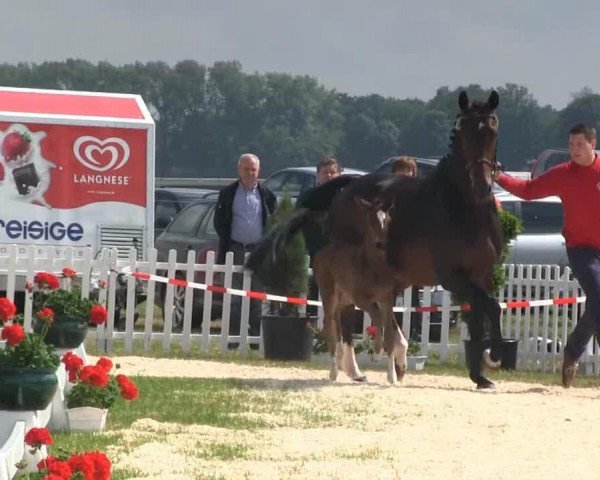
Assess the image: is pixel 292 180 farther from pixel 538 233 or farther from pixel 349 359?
pixel 349 359

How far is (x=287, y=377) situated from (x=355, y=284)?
1.17 m

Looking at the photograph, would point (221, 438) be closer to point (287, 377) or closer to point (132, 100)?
point (287, 377)

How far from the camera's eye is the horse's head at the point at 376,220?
15.4 metres

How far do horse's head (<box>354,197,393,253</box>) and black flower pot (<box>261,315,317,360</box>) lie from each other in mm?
3339

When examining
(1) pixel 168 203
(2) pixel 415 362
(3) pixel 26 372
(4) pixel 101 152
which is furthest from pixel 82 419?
(1) pixel 168 203

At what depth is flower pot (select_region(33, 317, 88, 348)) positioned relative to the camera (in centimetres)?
1264

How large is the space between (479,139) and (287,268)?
4.60m

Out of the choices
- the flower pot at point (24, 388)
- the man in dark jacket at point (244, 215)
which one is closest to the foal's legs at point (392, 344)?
the man in dark jacket at point (244, 215)

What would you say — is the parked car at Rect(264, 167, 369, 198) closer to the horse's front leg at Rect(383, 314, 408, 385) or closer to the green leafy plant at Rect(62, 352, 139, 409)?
the horse's front leg at Rect(383, 314, 408, 385)

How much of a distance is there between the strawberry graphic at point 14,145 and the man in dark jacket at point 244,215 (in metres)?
3.01

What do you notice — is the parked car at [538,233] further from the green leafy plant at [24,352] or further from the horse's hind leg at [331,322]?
the green leafy plant at [24,352]

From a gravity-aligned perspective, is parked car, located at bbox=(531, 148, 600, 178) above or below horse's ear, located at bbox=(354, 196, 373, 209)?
above

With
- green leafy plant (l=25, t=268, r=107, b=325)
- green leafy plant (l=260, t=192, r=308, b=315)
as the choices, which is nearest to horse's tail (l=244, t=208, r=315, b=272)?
green leafy plant (l=260, t=192, r=308, b=315)

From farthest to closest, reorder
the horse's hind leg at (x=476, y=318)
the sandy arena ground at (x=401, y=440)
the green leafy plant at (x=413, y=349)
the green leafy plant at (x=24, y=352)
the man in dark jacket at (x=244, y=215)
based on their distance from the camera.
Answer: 1. the man in dark jacket at (x=244, y=215)
2. the green leafy plant at (x=413, y=349)
3. the horse's hind leg at (x=476, y=318)
4. the sandy arena ground at (x=401, y=440)
5. the green leafy plant at (x=24, y=352)
